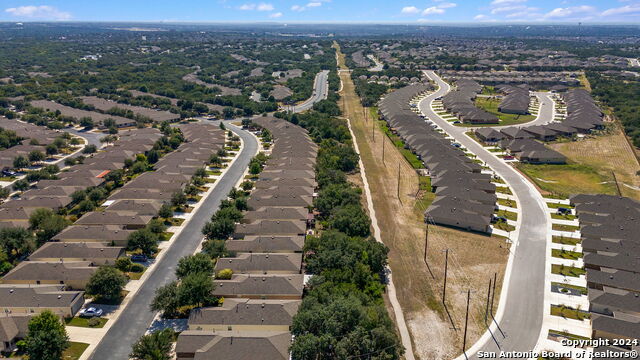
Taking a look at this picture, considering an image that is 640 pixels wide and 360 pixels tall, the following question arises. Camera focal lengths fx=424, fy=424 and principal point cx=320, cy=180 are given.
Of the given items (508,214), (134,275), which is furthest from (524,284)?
(134,275)

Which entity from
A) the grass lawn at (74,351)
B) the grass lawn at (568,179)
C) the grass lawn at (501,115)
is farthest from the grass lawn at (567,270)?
the grass lawn at (501,115)

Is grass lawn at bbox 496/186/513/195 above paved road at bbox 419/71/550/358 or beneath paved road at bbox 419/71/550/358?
above

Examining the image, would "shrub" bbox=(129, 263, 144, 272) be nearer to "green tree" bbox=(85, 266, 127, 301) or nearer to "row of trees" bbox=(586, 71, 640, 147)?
"green tree" bbox=(85, 266, 127, 301)

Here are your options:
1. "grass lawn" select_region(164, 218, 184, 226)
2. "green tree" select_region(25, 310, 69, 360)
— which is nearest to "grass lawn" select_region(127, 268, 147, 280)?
"green tree" select_region(25, 310, 69, 360)

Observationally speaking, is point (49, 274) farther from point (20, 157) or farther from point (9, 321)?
point (20, 157)

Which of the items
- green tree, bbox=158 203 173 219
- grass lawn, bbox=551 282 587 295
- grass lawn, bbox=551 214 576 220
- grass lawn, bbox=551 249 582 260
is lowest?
grass lawn, bbox=551 282 587 295

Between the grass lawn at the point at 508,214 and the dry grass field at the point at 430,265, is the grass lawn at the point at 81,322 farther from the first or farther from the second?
the grass lawn at the point at 508,214

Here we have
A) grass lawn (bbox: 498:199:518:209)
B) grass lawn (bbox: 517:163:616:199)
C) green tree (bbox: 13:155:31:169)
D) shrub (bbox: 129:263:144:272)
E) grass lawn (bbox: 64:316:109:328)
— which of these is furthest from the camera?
green tree (bbox: 13:155:31:169)
